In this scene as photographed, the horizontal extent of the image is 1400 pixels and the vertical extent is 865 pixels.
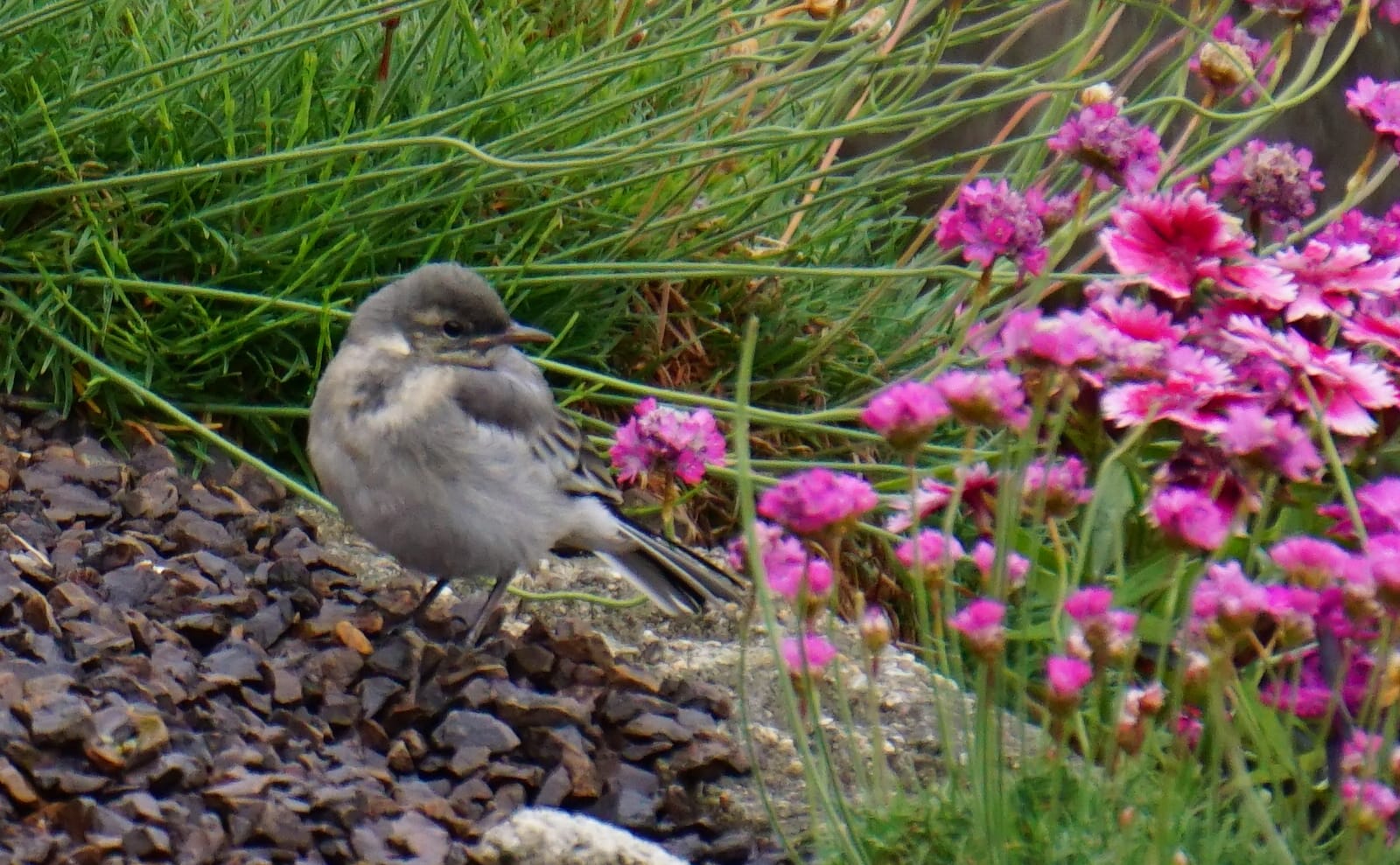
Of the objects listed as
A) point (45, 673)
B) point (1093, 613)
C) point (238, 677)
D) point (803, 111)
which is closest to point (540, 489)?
point (238, 677)

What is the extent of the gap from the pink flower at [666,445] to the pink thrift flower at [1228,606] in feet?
5.28

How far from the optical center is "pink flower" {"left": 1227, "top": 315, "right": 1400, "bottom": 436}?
258 cm

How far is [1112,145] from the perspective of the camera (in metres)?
3.26

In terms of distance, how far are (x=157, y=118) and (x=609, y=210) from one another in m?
1.20

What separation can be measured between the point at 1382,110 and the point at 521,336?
5.90ft

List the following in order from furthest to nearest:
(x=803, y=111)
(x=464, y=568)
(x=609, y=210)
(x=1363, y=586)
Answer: (x=803, y=111)
(x=609, y=210)
(x=464, y=568)
(x=1363, y=586)

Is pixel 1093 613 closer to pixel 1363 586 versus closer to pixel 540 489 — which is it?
pixel 1363 586

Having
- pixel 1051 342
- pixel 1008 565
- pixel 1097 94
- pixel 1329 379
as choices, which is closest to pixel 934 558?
pixel 1008 565

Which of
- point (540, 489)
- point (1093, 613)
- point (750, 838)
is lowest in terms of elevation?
point (750, 838)

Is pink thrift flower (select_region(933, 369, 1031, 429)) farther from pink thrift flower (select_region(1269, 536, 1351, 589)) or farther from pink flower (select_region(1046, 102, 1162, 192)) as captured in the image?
pink flower (select_region(1046, 102, 1162, 192))

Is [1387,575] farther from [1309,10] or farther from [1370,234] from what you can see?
[1309,10]

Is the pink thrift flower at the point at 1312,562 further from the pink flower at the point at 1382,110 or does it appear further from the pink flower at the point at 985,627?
the pink flower at the point at 1382,110

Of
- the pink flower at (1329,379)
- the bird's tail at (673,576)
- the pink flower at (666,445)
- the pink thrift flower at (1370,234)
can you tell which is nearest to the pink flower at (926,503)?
the pink flower at (1329,379)

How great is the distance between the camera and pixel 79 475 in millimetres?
4148
